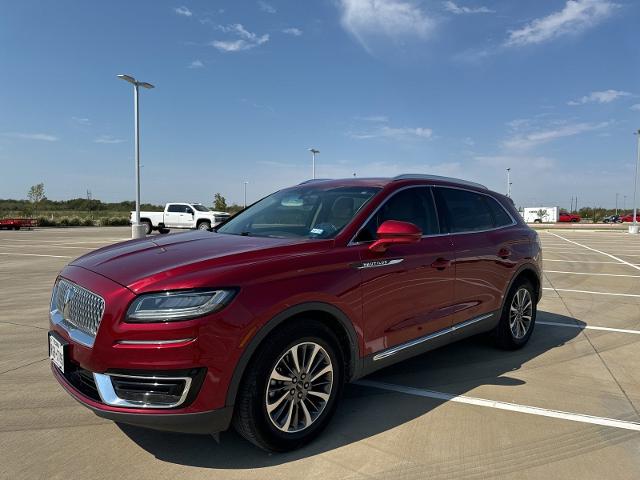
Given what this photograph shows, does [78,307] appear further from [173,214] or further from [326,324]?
[173,214]

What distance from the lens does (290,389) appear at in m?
2.90

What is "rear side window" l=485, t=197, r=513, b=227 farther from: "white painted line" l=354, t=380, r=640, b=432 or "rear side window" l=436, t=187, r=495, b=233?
"white painted line" l=354, t=380, r=640, b=432

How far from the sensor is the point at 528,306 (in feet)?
17.6

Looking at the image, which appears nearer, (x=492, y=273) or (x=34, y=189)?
(x=492, y=273)

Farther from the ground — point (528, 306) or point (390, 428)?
point (528, 306)

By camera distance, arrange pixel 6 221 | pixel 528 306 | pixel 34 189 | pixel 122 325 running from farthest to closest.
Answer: pixel 34 189 < pixel 6 221 < pixel 528 306 < pixel 122 325

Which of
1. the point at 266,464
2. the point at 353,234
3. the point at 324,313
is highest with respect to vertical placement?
the point at 353,234

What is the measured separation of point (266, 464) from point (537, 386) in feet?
8.37

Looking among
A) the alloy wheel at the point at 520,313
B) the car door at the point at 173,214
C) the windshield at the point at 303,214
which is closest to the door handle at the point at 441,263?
the windshield at the point at 303,214

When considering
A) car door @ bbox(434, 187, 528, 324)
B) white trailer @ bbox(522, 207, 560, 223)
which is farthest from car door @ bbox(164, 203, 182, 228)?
white trailer @ bbox(522, 207, 560, 223)

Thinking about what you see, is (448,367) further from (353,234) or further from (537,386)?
(353,234)

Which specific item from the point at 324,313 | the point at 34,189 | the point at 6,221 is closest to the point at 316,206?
the point at 324,313

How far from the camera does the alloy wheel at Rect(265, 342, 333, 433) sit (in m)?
2.83

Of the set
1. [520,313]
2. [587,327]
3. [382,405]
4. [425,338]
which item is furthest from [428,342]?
[587,327]
